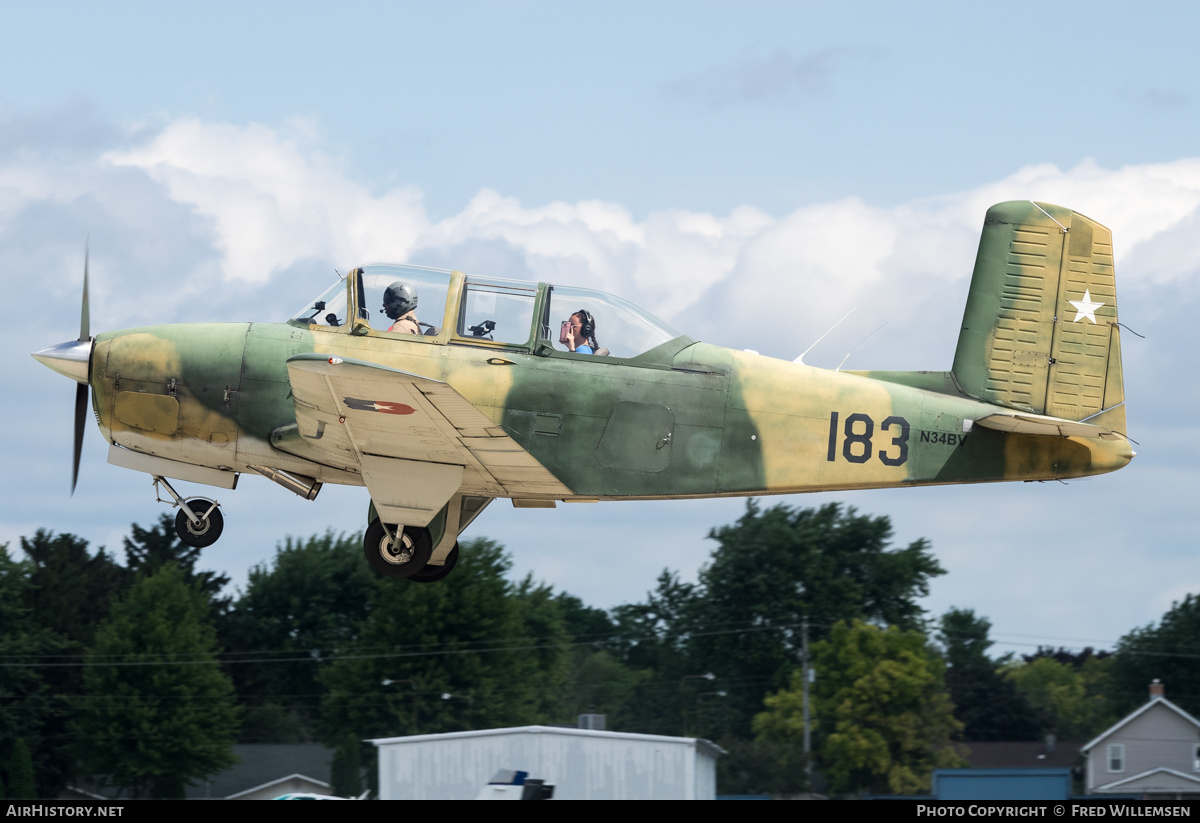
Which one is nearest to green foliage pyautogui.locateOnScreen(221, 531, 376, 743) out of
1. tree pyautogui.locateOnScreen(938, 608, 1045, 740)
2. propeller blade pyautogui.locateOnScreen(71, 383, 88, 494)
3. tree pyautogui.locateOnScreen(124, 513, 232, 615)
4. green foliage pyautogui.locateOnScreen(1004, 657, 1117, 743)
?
tree pyautogui.locateOnScreen(124, 513, 232, 615)

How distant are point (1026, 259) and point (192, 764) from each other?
42530 mm

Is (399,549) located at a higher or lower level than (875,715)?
higher

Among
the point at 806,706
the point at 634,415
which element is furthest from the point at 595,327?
the point at 806,706

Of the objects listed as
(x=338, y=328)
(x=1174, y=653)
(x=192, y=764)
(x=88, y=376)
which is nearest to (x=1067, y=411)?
(x=338, y=328)

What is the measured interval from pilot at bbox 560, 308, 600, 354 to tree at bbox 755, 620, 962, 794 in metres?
43.1

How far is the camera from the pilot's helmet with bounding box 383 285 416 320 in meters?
11.9

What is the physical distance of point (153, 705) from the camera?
48.6 metres

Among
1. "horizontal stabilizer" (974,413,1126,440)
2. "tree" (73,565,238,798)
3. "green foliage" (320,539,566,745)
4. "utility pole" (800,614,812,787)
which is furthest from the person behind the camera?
"utility pole" (800,614,812,787)

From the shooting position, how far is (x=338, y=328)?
39.5 ft

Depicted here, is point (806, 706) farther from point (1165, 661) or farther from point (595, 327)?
point (595, 327)

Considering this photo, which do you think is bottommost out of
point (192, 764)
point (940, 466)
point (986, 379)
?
point (192, 764)

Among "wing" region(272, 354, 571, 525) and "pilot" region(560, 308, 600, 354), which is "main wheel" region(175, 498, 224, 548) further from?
"pilot" region(560, 308, 600, 354)

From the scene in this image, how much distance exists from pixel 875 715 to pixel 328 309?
147 ft
